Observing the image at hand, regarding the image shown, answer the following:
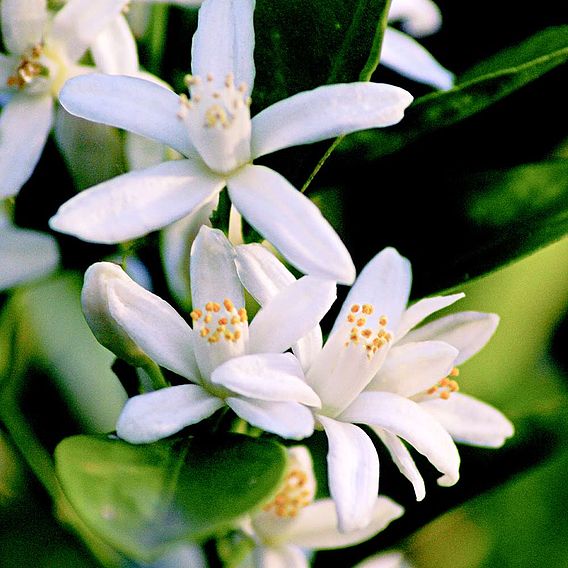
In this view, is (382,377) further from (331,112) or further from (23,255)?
(23,255)

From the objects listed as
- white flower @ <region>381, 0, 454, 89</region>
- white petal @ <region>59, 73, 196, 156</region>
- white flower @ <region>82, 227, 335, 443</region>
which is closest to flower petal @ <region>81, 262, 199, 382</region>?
white flower @ <region>82, 227, 335, 443</region>

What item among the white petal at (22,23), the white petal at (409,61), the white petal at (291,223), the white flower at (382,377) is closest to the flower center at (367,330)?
the white flower at (382,377)

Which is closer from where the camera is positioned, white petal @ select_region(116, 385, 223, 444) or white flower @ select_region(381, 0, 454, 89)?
white petal @ select_region(116, 385, 223, 444)

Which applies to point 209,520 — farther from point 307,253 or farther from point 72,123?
point 72,123

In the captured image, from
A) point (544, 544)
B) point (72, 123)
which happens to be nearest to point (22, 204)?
point (72, 123)

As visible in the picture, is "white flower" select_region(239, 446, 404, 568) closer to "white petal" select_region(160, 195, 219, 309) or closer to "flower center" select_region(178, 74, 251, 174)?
"white petal" select_region(160, 195, 219, 309)

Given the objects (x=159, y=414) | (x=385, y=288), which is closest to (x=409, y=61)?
(x=385, y=288)

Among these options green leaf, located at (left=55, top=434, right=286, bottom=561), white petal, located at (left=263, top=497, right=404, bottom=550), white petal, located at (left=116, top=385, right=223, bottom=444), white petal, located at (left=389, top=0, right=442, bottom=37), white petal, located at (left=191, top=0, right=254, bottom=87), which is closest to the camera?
green leaf, located at (left=55, top=434, right=286, bottom=561)

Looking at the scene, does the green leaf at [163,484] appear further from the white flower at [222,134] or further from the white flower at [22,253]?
the white flower at [22,253]
